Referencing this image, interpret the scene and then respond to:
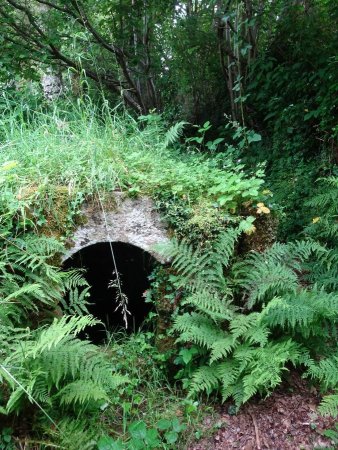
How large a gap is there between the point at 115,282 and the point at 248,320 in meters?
1.37

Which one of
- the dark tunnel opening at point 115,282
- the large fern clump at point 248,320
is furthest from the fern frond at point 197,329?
the dark tunnel opening at point 115,282

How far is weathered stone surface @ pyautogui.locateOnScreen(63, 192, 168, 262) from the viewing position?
332cm

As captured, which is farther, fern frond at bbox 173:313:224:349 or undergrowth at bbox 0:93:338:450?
fern frond at bbox 173:313:224:349

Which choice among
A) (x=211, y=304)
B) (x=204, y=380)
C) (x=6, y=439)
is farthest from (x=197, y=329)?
(x=6, y=439)

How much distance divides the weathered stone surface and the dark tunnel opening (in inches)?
11.8

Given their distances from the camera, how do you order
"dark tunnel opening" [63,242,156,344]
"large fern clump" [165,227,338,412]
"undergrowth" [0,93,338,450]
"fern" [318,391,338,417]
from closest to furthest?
1. "undergrowth" [0,93,338,450]
2. "fern" [318,391,338,417]
3. "large fern clump" [165,227,338,412]
4. "dark tunnel opening" [63,242,156,344]

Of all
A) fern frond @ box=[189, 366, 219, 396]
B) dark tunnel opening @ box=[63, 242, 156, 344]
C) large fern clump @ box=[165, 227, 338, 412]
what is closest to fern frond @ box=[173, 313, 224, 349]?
large fern clump @ box=[165, 227, 338, 412]

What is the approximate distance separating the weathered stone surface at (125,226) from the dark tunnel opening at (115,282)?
30 cm

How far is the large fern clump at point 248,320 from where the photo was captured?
2.84m

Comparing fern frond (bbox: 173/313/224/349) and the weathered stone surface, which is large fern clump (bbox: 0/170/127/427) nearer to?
the weathered stone surface

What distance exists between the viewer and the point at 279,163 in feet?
20.6

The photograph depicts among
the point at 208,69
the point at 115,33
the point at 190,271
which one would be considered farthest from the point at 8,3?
the point at 190,271

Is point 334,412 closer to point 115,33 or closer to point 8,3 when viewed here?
point 115,33

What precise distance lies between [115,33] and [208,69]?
2013 mm
